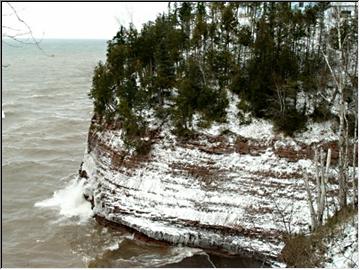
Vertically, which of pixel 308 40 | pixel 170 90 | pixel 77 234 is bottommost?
pixel 77 234

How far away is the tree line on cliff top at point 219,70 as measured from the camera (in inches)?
776

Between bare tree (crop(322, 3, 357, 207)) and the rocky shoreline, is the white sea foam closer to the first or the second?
the rocky shoreline

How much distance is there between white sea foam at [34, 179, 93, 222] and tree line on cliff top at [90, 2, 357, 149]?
3981mm

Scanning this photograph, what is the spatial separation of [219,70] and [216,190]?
5.76 m

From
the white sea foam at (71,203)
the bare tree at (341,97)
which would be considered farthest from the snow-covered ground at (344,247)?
the white sea foam at (71,203)

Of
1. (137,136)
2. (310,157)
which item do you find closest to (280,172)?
(310,157)

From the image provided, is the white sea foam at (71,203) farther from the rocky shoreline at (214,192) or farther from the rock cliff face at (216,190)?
the rocky shoreline at (214,192)

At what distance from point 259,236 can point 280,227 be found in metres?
0.82

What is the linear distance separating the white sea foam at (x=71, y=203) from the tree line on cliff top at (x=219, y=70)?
3.98m

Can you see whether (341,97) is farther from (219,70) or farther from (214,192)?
(219,70)

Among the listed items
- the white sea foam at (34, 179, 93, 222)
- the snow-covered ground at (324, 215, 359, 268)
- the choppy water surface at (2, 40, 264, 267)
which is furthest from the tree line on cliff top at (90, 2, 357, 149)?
the snow-covered ground at (324, 215, 359, 268)

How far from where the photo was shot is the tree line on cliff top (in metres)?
19.7

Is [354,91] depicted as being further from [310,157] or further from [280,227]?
[280,227]

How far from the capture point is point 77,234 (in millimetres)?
19688
